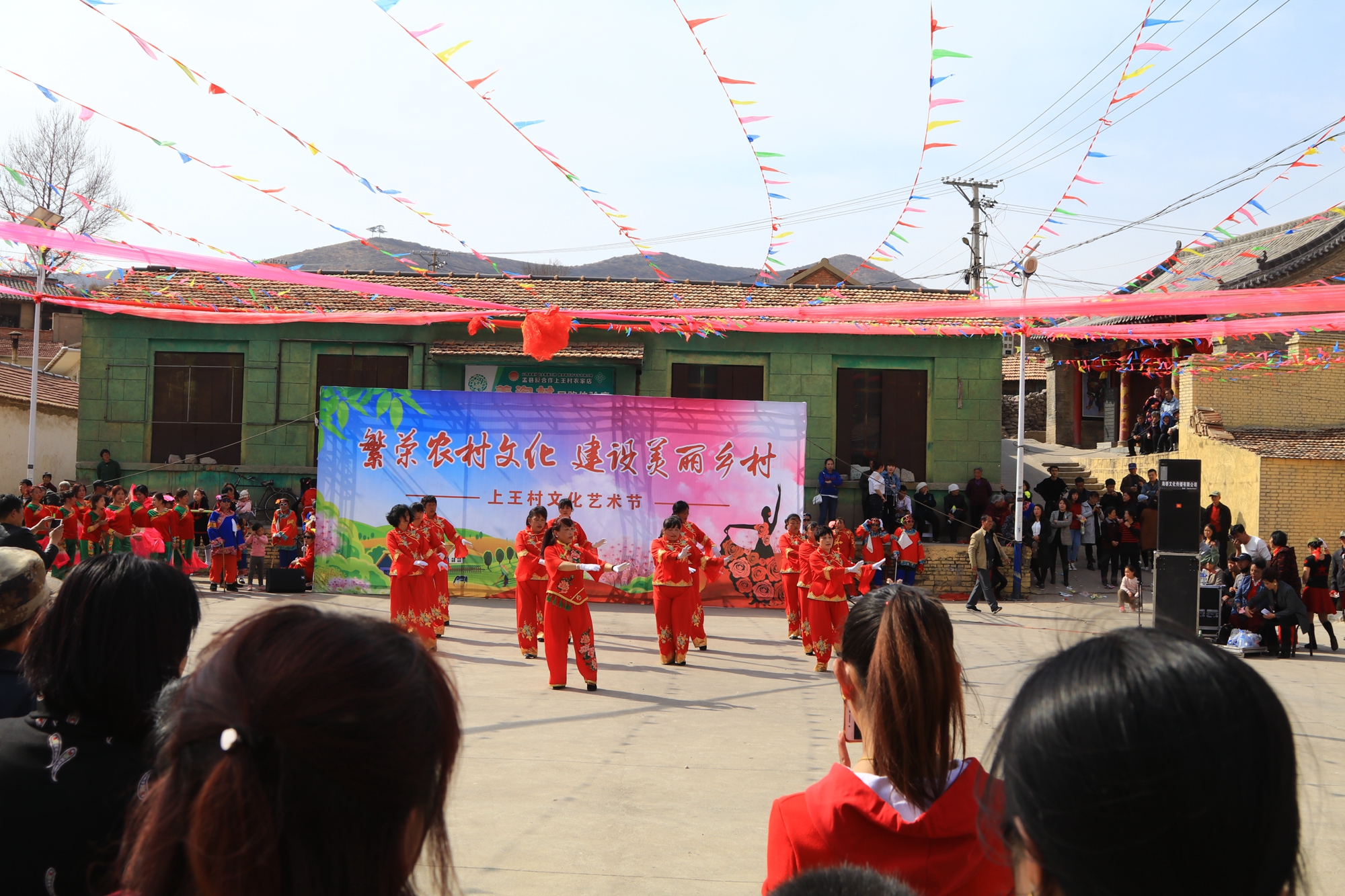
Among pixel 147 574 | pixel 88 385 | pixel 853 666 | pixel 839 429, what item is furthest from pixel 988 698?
pixel 88 385

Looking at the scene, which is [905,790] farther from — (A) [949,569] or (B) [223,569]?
(A) [949,569]

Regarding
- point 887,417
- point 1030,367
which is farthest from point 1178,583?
point 1030,367

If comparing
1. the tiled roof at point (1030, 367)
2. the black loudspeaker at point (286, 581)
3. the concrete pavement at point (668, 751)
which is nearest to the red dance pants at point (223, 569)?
the black loudspeaker at point (286, 581)

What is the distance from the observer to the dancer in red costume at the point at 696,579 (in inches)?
384

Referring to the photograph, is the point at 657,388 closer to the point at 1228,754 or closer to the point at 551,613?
the point at 551,613

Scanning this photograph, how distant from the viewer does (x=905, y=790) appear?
178 centimetres

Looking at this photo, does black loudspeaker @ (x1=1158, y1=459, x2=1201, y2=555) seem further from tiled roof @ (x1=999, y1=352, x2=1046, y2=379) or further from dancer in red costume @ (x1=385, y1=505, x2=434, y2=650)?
tiled roof @ (x1=999, y1=352, x2=1046, y2=379)

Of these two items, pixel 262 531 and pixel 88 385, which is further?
pixel 88 385

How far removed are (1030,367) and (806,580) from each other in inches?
836

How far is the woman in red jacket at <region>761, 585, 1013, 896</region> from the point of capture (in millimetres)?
1728

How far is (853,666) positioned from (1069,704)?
3.52 feet

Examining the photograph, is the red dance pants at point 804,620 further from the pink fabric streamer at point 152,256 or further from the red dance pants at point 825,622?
A: the pink fabric streamer at point 152,256

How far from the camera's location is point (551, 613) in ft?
26.8

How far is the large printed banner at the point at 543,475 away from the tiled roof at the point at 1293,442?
22.7ft
